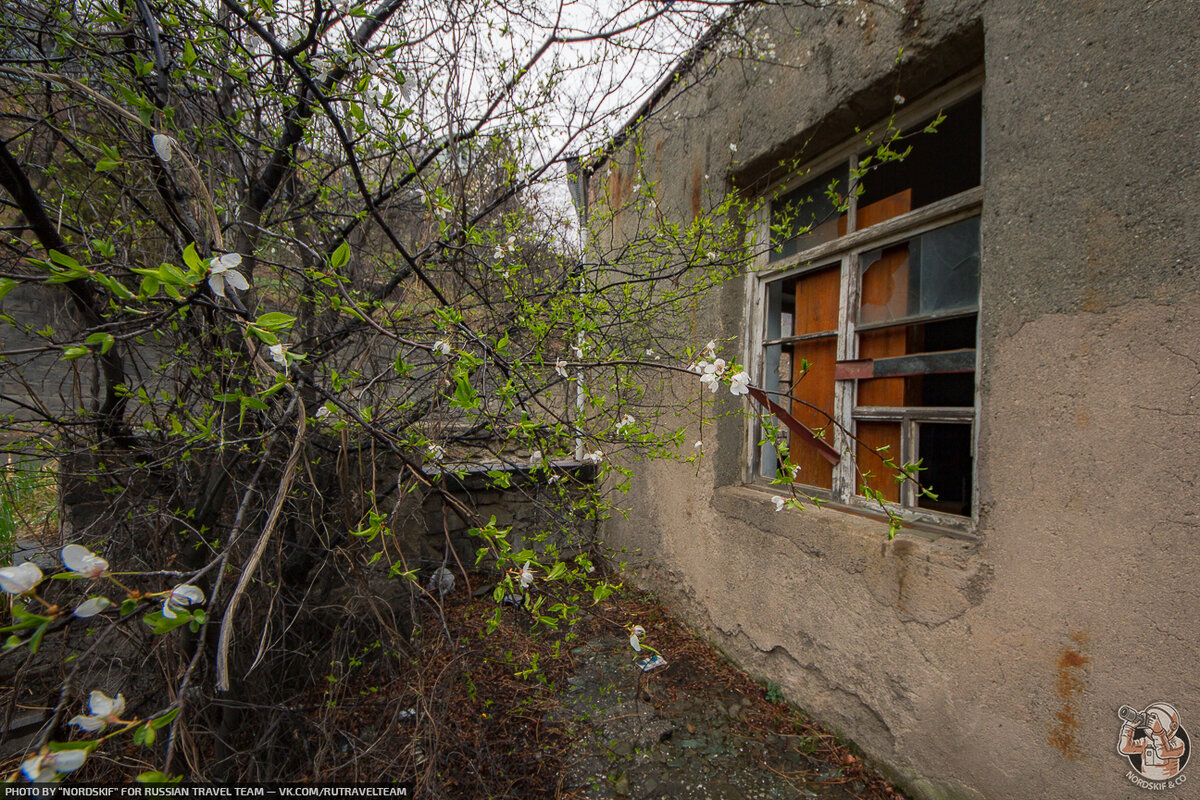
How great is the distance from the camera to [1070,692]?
1439mm

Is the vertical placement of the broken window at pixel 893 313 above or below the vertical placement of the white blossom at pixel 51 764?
above

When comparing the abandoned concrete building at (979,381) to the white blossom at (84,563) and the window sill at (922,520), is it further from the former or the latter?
the white blossom at (84,563)

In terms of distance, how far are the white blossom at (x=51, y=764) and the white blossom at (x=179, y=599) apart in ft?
0.56

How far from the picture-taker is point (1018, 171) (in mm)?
1604

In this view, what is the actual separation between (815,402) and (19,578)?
Result: 2.69 m

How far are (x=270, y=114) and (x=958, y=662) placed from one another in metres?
3.70

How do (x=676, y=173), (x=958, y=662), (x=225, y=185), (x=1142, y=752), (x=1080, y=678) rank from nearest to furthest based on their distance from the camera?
(x=1142, y=752) < (x=1080, y=678) < (x=958, y=662) < (x=225, y=185) < (x=676, y=173)

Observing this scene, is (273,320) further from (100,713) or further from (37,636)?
(100,713)

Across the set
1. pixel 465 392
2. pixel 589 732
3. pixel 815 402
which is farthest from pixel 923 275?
pixel 589 732

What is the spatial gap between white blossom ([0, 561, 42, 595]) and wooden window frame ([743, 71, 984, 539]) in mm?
2204

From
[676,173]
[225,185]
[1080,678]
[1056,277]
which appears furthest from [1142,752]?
[225,185]

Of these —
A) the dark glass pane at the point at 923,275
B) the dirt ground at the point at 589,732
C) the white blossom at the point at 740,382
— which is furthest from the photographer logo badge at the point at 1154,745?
the white blossom at the point at 740,382

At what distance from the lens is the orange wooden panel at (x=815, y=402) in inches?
94.5

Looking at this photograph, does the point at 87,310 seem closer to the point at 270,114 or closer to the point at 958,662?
the point at 270,114
